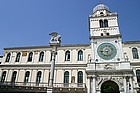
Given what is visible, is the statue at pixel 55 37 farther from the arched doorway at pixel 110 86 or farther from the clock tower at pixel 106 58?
the arched doorway at pixel 110 86

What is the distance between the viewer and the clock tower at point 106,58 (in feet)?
60.5

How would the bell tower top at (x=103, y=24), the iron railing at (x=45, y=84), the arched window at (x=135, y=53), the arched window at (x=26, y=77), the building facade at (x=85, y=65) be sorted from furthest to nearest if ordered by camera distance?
the bell tower top at (x=103, y=24) → the arched window at (x=26, y=77) → the arched window at (x=135, y=53) → the iron railing at (x=45, y=84) → the building facade at (x=85, y=65)

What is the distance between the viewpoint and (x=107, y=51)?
20875mm

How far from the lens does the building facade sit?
18.6 m

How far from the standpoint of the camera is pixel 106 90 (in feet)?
58.3

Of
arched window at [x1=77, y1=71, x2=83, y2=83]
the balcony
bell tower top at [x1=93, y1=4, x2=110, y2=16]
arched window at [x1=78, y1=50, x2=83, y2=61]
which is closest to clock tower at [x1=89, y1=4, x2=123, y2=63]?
bell tower top at [x1=93, y1=4, x2=110, y2=16]

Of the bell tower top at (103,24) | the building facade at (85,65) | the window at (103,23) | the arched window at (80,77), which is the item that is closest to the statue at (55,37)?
the building facade at (85,65)

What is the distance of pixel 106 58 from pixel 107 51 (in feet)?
4.56

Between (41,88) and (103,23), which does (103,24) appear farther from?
(41,88)

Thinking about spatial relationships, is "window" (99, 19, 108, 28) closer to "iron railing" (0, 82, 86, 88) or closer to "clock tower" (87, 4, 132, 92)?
"clock tower" (87, 4, 132, 92)
